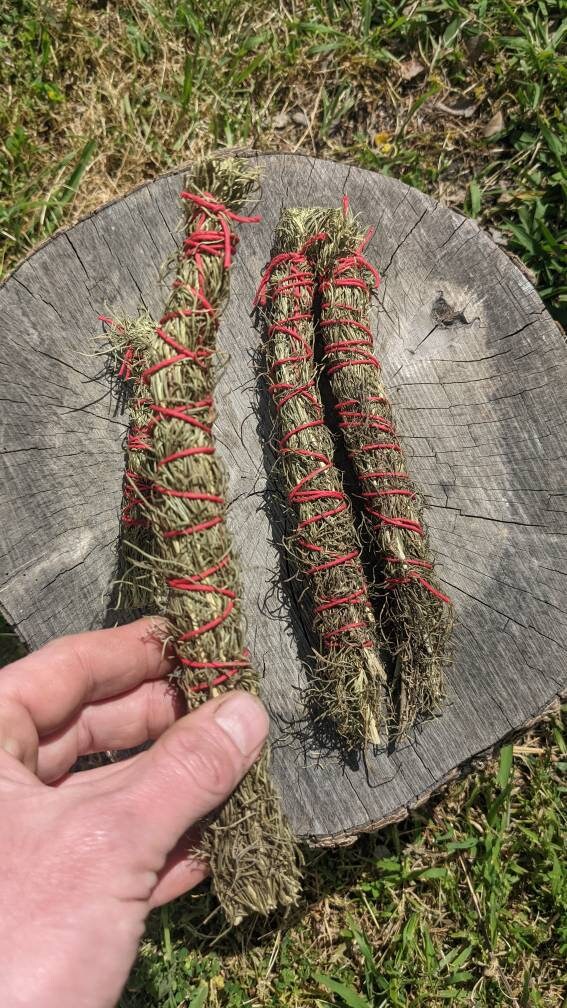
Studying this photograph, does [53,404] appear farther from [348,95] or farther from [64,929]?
[348,95]

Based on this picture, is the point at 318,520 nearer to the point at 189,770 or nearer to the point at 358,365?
the point at 358,365

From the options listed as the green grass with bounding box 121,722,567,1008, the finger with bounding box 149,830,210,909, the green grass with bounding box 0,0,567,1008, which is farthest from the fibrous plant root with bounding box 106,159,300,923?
the green grass with bounding box 0,0,567,1008

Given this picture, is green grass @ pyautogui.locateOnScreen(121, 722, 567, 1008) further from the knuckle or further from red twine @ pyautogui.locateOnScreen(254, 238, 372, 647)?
the knuckle

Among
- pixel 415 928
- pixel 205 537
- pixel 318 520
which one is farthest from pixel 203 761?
pixel 415 928

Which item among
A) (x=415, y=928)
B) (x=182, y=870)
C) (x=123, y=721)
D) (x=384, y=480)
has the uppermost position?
(x=384, y=480)

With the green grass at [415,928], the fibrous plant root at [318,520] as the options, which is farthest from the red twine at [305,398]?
the green grass at [415,928]

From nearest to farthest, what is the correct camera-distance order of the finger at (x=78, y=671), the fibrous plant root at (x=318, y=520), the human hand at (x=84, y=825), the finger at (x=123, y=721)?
the human hand at (x=84, y=825)
the finger at (x=78, y=671)
the finger at (x=123, y=721)
the fibrous plant root at (x=318, y=520)

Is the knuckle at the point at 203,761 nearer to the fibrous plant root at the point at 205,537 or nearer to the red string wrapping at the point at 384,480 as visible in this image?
the fibrous plant root at the point at 205,537
